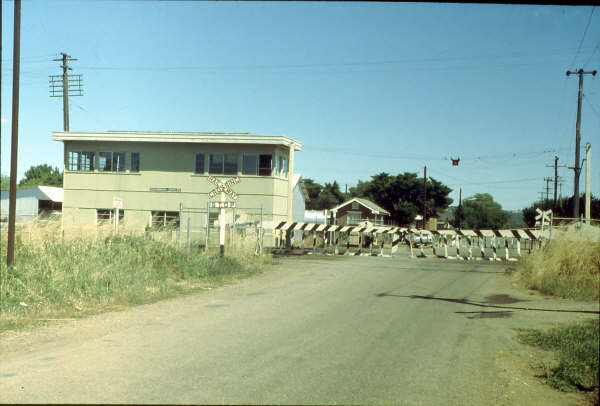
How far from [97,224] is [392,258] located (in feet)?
43.4

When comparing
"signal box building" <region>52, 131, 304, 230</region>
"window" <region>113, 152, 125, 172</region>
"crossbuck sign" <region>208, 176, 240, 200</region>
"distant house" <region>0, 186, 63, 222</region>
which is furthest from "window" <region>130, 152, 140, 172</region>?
"distant house" <region>0, 186, 63, 222</region>

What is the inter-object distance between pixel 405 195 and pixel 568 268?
55.4 meters

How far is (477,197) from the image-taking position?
9381cm

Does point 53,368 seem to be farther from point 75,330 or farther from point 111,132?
point 111,132

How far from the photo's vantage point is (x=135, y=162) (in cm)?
3625

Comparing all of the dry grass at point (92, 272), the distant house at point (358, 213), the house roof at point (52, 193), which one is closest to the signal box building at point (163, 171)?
the house roof at point (52, 193)

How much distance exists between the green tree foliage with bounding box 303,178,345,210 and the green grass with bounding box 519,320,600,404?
271 ft

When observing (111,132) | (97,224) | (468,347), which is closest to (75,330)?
(468,347)

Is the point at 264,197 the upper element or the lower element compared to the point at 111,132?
lower

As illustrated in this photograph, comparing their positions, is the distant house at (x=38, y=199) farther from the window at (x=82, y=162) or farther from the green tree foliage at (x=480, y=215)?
the green tree foliage at (x=480, y=215)

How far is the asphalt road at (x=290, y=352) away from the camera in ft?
18.2

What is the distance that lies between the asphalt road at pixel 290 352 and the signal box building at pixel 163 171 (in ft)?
71.7

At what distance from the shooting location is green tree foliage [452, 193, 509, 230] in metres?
73.2

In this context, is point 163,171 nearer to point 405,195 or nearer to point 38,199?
point 38,199
